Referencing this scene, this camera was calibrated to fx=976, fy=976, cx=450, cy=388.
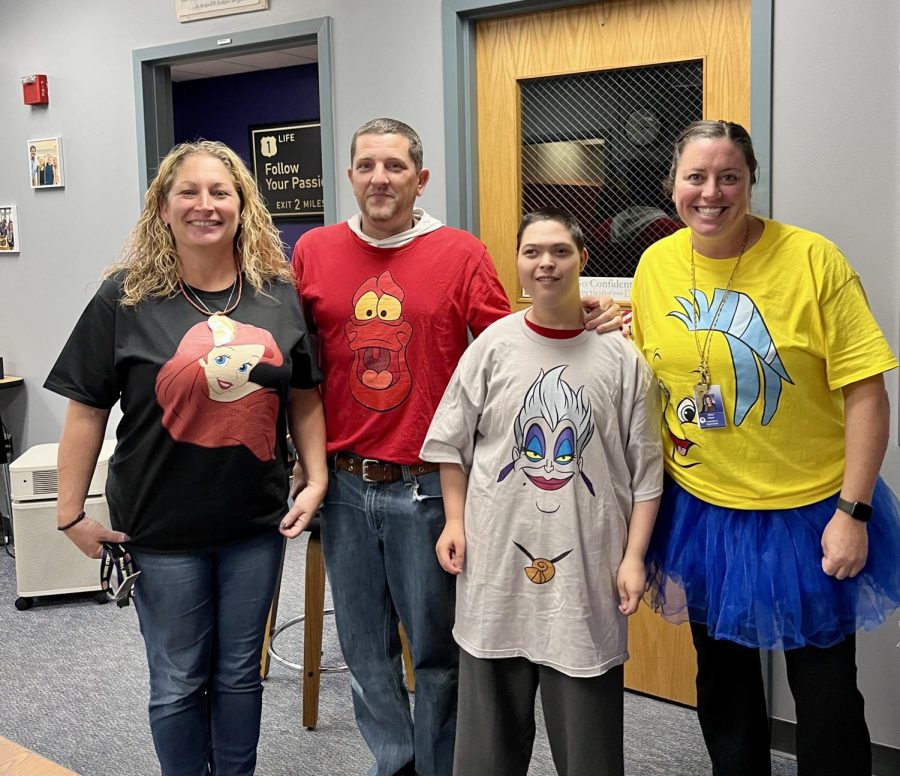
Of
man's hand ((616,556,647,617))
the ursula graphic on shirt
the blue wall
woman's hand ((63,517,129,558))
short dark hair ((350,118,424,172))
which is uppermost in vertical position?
the blue wall

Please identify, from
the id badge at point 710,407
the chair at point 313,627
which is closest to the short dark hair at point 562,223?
the id badge at point 710,407

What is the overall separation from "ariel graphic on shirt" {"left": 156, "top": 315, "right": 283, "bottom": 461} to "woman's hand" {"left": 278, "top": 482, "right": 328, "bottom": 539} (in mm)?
148

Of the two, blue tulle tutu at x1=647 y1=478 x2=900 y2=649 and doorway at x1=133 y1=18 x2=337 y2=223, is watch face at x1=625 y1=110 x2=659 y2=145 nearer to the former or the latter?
doorway at x1=133 y1=18 x2=337 y2=223

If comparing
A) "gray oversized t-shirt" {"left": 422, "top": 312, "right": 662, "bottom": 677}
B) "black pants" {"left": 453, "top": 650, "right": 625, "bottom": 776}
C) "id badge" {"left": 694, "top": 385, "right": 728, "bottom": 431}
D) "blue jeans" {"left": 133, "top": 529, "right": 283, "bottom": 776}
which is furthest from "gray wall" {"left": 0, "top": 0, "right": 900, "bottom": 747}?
"blue jeans" {"left": 133, "top": 529, "right": 283, "bottom": 776}

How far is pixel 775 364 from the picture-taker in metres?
1.69

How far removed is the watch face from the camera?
2623 millimetres

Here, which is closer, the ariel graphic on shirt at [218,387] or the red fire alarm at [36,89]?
the ariel graphic on shirt at [218,387]

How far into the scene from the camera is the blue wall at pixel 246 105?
242 inches

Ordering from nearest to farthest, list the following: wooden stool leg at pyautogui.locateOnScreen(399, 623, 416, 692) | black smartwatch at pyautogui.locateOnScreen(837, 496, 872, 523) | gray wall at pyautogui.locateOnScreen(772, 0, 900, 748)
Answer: black smartwatch at pyautogui.locateOnScreen(837, 496, 872, 523)
gray wall at pyautogui.locateOnScreen(772, 0, 900, 748)
wooden stool leg at pyautogui.locateOnScreen(399, 623, 416, 692)

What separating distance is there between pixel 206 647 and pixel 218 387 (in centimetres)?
53

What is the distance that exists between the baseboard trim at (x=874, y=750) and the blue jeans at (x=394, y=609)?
94cm

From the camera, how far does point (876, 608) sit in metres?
1.71

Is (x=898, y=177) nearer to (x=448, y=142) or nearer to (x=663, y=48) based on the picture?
(x=663, y=48)

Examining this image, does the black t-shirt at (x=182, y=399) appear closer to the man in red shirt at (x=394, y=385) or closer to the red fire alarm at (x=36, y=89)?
the man in red shirt at (x=394, y=385)
